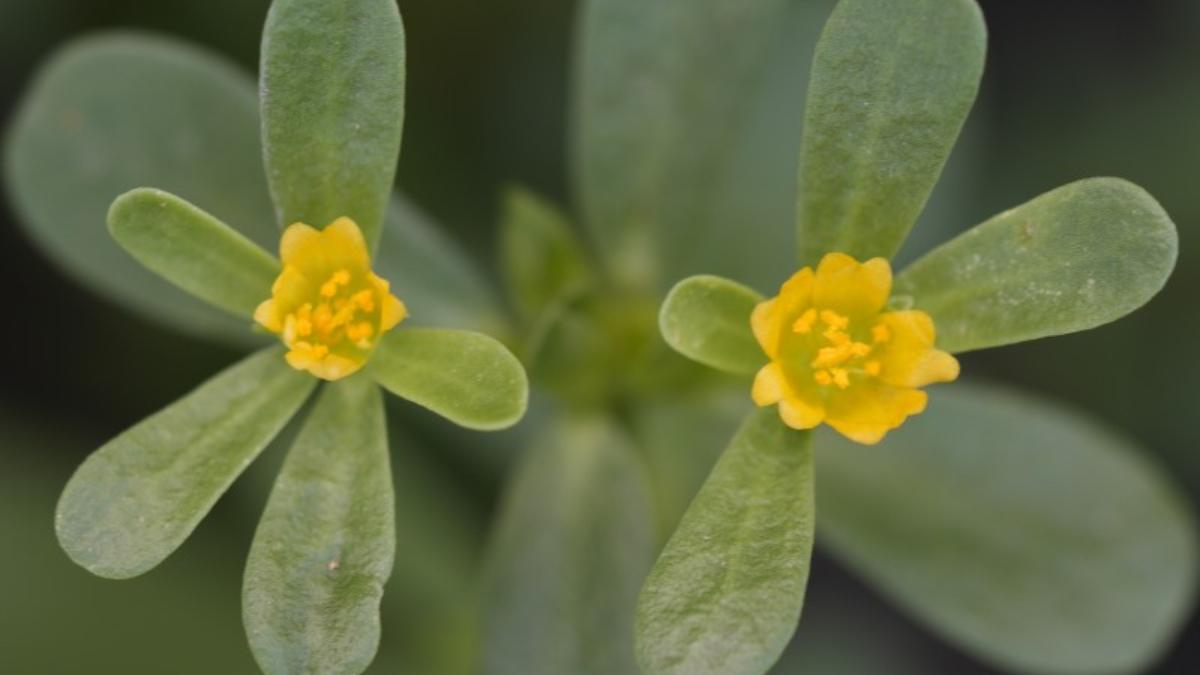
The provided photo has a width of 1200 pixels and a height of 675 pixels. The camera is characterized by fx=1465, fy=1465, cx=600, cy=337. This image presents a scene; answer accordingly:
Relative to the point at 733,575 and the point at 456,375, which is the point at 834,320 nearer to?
the point at 733,575

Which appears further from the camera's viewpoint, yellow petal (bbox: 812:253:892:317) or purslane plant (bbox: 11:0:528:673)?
yellow petal (bbox: 812:253:892:317)

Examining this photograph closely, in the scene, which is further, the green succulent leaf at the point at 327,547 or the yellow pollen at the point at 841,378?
the yellow pollen at the point at 841,378

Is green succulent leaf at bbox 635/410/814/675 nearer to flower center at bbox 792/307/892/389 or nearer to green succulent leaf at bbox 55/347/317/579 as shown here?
flower center at bbox 792/307/892/389

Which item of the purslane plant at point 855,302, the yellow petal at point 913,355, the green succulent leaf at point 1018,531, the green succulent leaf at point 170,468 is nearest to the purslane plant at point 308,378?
the green succulent leaf at point 170,468

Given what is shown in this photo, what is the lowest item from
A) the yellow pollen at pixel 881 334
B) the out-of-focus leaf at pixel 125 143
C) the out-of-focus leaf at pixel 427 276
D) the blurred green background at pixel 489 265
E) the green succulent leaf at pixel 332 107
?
the blurred green background at pixel 489 265

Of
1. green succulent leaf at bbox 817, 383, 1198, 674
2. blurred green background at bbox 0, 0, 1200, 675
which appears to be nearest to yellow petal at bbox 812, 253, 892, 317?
green succulent leaf at bbox 817, 383, 1198, 674

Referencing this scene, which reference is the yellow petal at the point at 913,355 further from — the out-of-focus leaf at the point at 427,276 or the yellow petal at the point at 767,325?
the out-of-focus leaf at the point at 427,276

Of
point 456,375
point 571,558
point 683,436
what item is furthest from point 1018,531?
point 456,375
